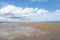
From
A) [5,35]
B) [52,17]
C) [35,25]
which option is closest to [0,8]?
[5,35]

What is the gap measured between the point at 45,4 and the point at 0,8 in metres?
0.80

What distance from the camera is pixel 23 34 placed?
9.14 feet

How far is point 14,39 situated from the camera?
109 inches

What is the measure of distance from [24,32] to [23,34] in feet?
0.13

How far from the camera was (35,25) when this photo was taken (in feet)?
9.23

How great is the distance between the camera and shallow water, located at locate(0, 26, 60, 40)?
2770 mm

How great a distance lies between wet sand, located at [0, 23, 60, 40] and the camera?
2.77 metres

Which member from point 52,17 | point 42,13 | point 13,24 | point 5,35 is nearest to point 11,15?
point 13,24

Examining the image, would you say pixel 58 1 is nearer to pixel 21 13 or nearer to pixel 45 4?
pixel 45 4

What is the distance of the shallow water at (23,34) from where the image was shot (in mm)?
2770

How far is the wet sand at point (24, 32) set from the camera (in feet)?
9.09

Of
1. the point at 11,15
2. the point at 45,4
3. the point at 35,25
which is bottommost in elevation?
the point at 35,25

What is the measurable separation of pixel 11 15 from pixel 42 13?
555 mm

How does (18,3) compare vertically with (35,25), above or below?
above
